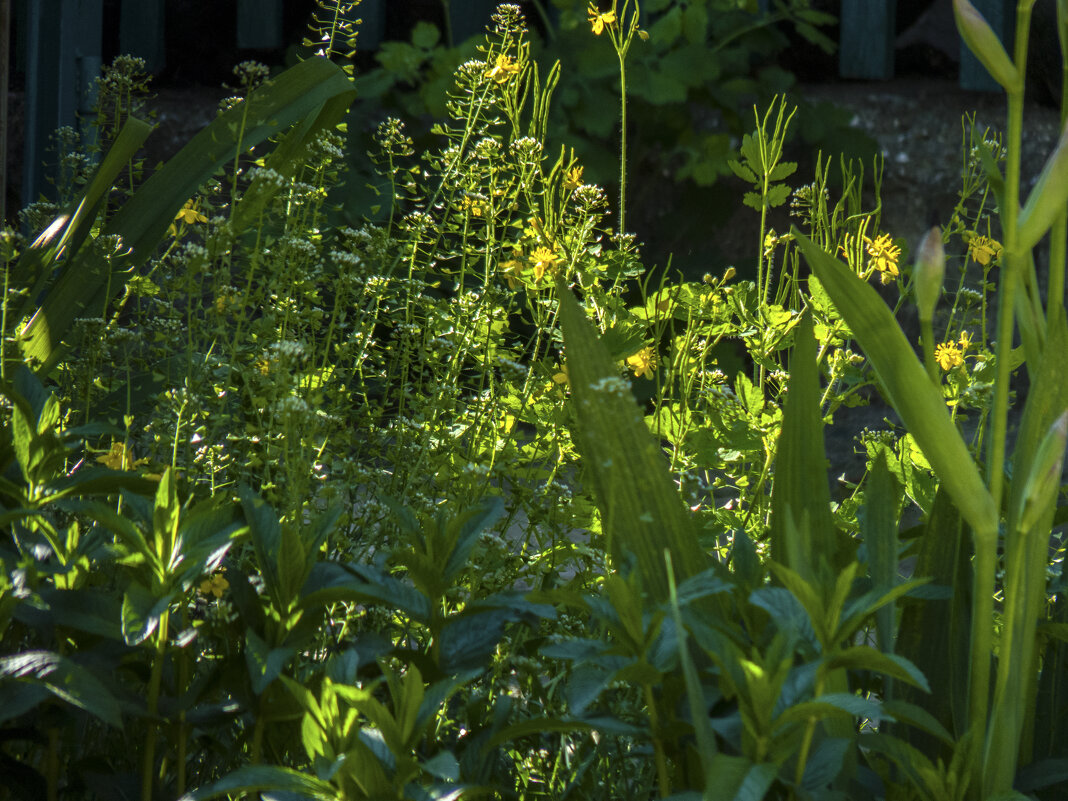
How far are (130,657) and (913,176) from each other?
3.50 metres

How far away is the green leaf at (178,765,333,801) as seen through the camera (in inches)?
29.7

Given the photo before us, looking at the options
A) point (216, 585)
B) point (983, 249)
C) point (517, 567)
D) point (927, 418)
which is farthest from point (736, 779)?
point (983, 249)

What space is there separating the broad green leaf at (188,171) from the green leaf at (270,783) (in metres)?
0.87

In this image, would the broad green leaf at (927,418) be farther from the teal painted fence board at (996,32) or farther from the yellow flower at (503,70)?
the teal painted fence board at (996,32)

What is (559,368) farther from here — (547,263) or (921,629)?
(921,629)

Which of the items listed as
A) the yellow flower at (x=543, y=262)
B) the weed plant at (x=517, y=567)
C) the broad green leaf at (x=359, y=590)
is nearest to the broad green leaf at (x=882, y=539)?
the weed plant at (x=517, y=567)

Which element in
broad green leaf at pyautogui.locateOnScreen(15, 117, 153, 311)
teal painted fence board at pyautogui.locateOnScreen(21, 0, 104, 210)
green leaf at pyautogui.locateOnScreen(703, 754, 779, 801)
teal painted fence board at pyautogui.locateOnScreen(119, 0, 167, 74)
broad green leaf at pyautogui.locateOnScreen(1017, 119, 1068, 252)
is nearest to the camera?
green leaf at pyautogui.locateOnScreen(703, 754, 779, 801)

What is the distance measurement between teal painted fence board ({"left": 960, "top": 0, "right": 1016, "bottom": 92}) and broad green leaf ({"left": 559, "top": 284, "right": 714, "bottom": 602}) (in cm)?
325

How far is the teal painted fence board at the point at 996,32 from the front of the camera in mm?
3721

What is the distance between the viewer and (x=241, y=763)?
3.57 feet

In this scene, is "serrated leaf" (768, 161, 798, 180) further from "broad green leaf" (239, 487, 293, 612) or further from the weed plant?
"broad green leaf" (239, 487, 293, 612)

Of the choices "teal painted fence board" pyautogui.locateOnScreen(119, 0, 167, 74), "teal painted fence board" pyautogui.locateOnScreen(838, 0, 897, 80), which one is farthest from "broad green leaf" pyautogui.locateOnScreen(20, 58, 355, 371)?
"teal painted fence board" pyautogui.locateOnScreen(838, 0, 897, 80)

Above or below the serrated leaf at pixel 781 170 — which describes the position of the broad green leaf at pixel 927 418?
below

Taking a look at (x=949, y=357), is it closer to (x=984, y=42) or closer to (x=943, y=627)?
(x=943, y=627)
